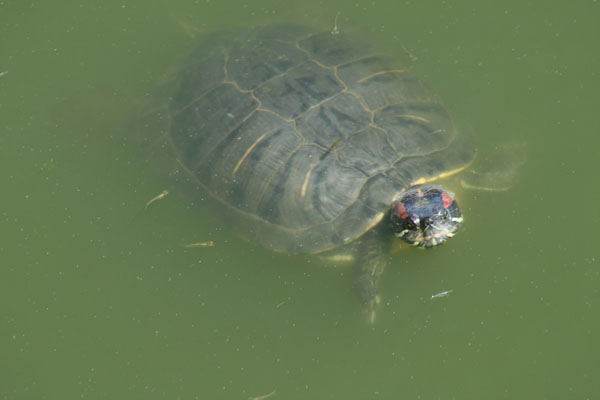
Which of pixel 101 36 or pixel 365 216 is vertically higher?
pixel 101 36

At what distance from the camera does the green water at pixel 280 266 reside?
4.18 metres

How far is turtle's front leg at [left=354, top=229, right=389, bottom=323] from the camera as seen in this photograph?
14.2ft

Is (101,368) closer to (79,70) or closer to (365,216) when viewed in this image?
(365,216)

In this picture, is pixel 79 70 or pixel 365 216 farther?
pixel 79 70

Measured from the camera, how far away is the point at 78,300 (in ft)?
14.8

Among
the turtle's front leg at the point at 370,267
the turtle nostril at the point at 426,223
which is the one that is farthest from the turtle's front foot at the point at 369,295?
the turtle nostril at the point at 426,223

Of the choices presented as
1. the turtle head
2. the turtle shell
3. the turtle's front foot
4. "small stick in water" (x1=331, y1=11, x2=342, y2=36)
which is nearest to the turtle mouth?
the turtle head

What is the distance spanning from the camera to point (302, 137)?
4387mm

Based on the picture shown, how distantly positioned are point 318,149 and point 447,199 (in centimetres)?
106

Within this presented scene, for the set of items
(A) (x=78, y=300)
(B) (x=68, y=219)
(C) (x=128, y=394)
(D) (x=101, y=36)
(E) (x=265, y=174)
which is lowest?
(C) (x=128, y=394)

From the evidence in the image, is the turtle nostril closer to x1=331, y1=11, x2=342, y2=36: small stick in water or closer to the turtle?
the turtle

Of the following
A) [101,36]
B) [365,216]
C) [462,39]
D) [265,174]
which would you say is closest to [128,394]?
[265,174]

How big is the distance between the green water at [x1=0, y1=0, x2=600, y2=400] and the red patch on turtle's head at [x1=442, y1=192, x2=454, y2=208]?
45 centimetres

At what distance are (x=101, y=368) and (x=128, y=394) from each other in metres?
0.31
